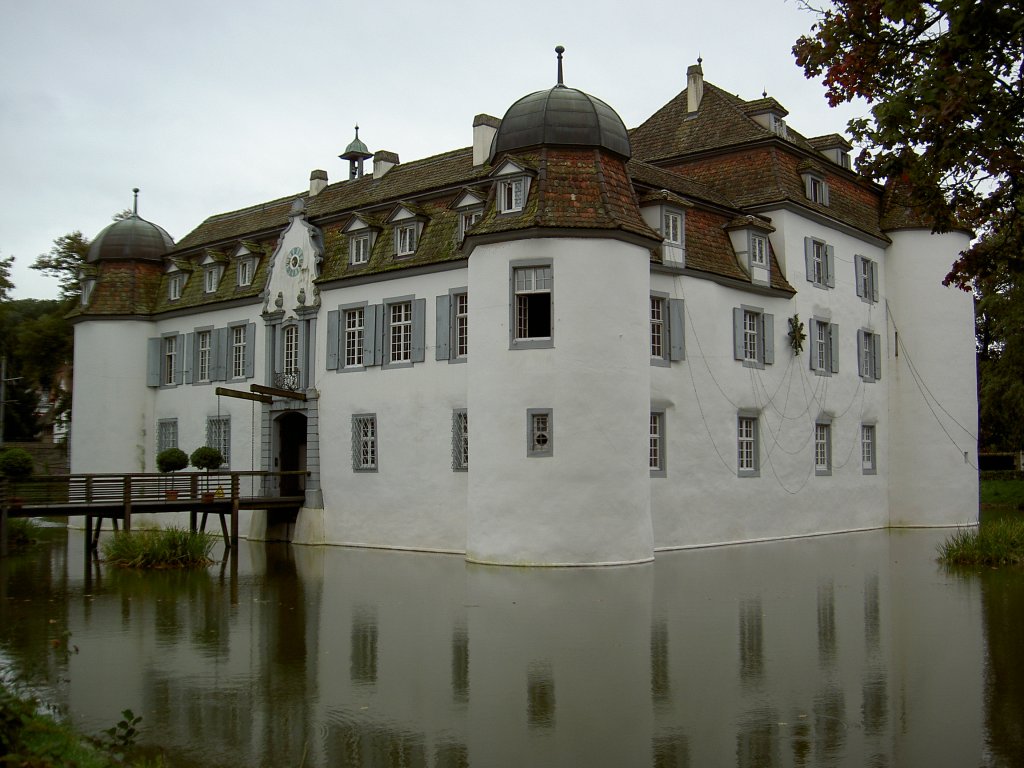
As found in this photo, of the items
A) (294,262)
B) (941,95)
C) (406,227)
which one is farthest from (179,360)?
(941,95)

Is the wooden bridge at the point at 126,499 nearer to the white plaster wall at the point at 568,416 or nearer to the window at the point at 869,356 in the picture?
the white plaster wall at the point at 568,416

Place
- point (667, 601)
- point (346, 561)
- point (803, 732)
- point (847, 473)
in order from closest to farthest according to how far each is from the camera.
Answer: point (803, 732) → point (667, 601) → point (346, 561) → point (847, 473)

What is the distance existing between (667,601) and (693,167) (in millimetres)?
16207

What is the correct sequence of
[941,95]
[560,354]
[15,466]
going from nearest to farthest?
[941,95] → [560,354] → [15,466]

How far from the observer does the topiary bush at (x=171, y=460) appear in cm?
2664

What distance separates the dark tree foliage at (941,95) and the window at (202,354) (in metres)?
22.6

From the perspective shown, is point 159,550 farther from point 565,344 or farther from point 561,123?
point 561,123

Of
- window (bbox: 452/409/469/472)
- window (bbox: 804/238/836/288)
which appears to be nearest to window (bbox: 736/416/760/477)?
window (bbox: 804/238/836/288)

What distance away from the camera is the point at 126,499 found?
21734 millimetres

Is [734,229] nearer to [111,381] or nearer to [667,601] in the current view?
[667,601]

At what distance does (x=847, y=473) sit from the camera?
93.6 ft

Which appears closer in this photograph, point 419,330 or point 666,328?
point 666,328

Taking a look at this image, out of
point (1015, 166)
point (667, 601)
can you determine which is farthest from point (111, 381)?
point (1015, 166)

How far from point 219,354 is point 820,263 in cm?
1542
